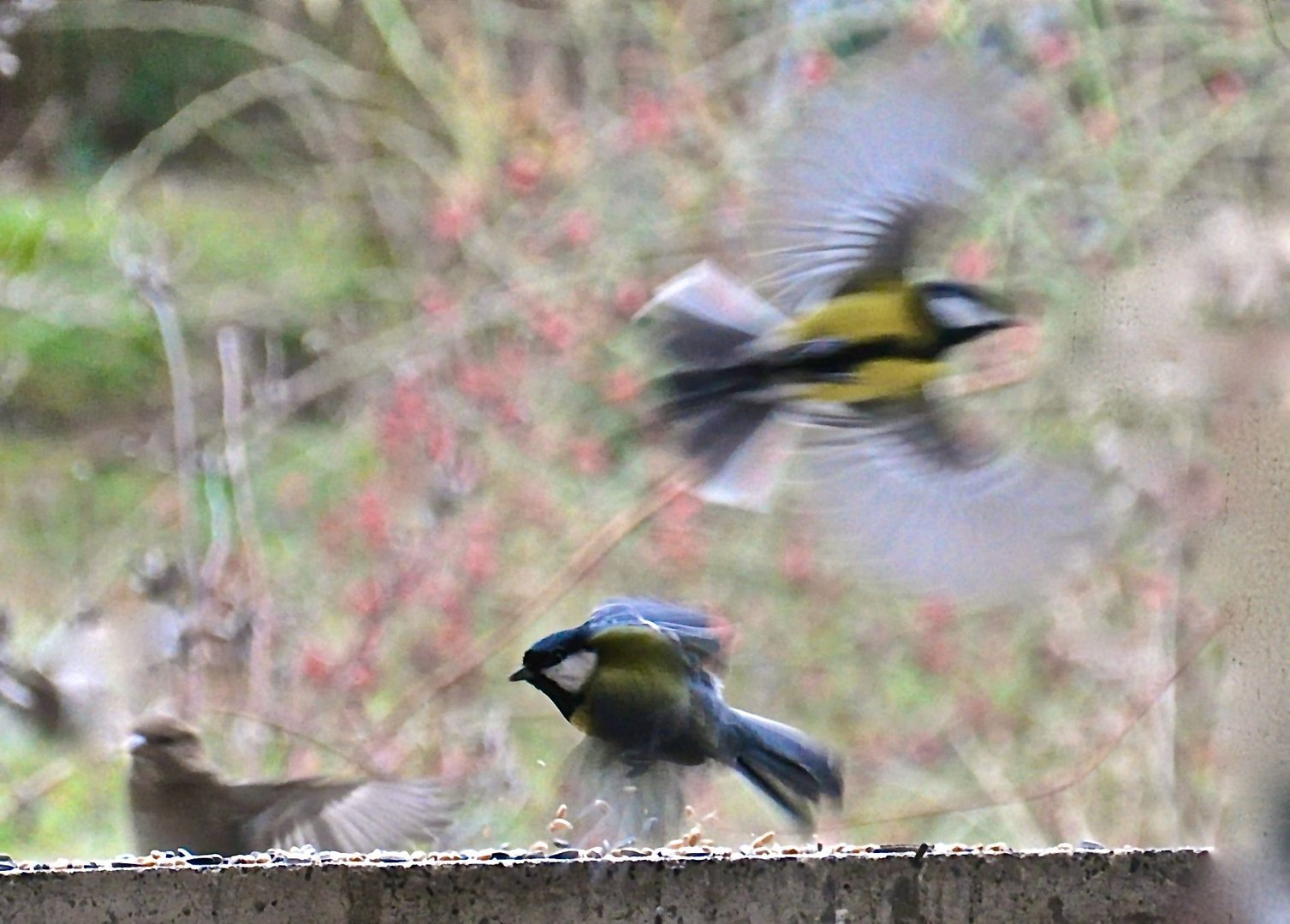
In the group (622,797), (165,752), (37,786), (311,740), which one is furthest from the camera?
(37,786)

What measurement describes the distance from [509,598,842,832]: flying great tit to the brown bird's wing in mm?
149

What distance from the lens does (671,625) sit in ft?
3.10

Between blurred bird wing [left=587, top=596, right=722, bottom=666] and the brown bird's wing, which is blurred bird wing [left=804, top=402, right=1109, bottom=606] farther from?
the brown bird's wing

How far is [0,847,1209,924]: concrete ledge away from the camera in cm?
68

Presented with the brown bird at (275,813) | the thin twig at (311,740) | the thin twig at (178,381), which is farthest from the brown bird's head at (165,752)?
the thin twig at (178,381)

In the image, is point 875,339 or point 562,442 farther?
point 562,442

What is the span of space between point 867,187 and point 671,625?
28 cm

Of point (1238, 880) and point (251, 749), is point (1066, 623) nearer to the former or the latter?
point (251, 749)

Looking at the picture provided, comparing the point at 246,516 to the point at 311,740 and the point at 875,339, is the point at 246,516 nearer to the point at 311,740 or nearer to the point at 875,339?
the point at 311,740

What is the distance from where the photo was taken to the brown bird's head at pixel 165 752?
3.63ft

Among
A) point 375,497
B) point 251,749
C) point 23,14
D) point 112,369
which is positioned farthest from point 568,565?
point 23,14

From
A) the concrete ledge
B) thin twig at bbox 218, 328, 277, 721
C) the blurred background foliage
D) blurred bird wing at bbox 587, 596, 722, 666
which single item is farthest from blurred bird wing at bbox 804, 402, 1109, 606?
thin twig at bbox 218, 328, 277, 721

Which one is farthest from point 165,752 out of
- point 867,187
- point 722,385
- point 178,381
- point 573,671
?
point 178,381

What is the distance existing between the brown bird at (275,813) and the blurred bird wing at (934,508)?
32 cm
